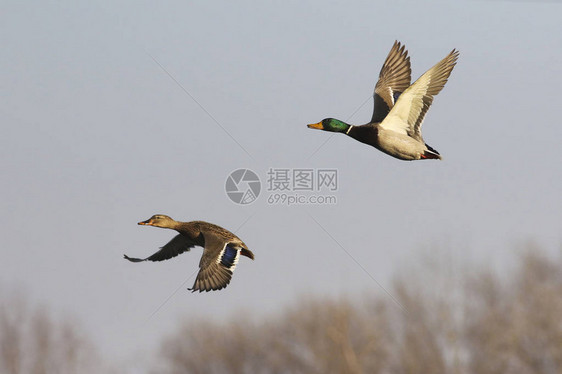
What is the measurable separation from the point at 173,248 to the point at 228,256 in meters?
1.85

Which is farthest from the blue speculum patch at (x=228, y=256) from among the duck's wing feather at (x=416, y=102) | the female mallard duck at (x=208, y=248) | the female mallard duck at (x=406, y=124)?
the duck's wing feather at (x=416, y=102)

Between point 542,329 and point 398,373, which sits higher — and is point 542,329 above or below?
above

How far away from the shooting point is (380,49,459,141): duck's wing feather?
575 inches

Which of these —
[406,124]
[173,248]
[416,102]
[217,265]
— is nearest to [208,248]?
[217,265]

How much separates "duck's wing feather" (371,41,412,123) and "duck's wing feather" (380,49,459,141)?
109cm

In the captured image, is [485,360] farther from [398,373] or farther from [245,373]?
[245,373]

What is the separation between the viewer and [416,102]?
1467cm

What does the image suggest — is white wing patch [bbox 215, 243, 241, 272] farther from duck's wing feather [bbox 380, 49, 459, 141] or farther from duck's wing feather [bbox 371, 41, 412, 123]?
duck's wing feather [bbox 371, 41, 412, 123]

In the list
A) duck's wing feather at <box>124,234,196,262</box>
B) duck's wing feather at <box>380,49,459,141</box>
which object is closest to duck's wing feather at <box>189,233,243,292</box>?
duck's wing feather at <box>124,234,196,262</box>

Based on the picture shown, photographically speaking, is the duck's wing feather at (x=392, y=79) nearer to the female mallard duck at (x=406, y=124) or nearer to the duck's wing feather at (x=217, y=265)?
the female mallard duck at (x=406, y=124)

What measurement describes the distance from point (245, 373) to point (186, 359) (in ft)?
9.77

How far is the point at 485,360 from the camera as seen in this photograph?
116 feet

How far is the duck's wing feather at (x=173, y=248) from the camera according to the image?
51.1ft

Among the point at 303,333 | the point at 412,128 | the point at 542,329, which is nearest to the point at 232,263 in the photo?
the point at 412,128
